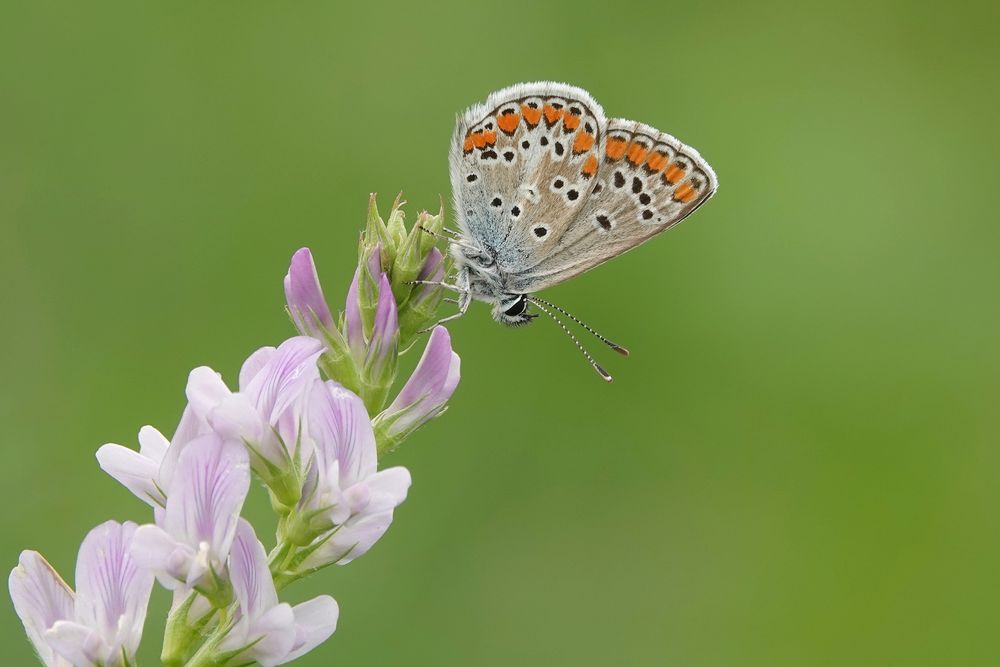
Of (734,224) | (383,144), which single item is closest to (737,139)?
(734,224)

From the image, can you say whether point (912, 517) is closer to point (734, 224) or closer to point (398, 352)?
point (734, 224)

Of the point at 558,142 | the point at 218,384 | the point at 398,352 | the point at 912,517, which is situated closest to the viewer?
the point at 218,384

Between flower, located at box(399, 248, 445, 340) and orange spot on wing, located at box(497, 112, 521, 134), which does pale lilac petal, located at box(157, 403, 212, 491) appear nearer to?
flower, located at box(399, 248, 445, 340)

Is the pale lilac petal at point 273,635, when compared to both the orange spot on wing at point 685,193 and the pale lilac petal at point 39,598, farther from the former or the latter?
the orange spot on wing at point 685,193

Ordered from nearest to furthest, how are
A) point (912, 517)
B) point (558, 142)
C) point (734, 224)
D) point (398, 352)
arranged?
point (398, 352) < point (558, 142) < point (912, 517) < point (734, 224)

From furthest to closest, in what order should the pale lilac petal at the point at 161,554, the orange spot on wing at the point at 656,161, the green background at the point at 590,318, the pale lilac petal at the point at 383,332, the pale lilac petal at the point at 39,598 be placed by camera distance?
the green background at the point at 590,318
the orange spot on wing at the point at 656,161
the pale lilac petal at the point at 383,332
the pale lilac petal at the point at 39,598
the pale lilac petal at the point at 161,554

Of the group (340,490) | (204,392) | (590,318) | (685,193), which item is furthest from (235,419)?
(590,318)

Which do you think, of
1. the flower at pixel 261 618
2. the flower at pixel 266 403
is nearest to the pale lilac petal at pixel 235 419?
the flower at pixel 266 403
